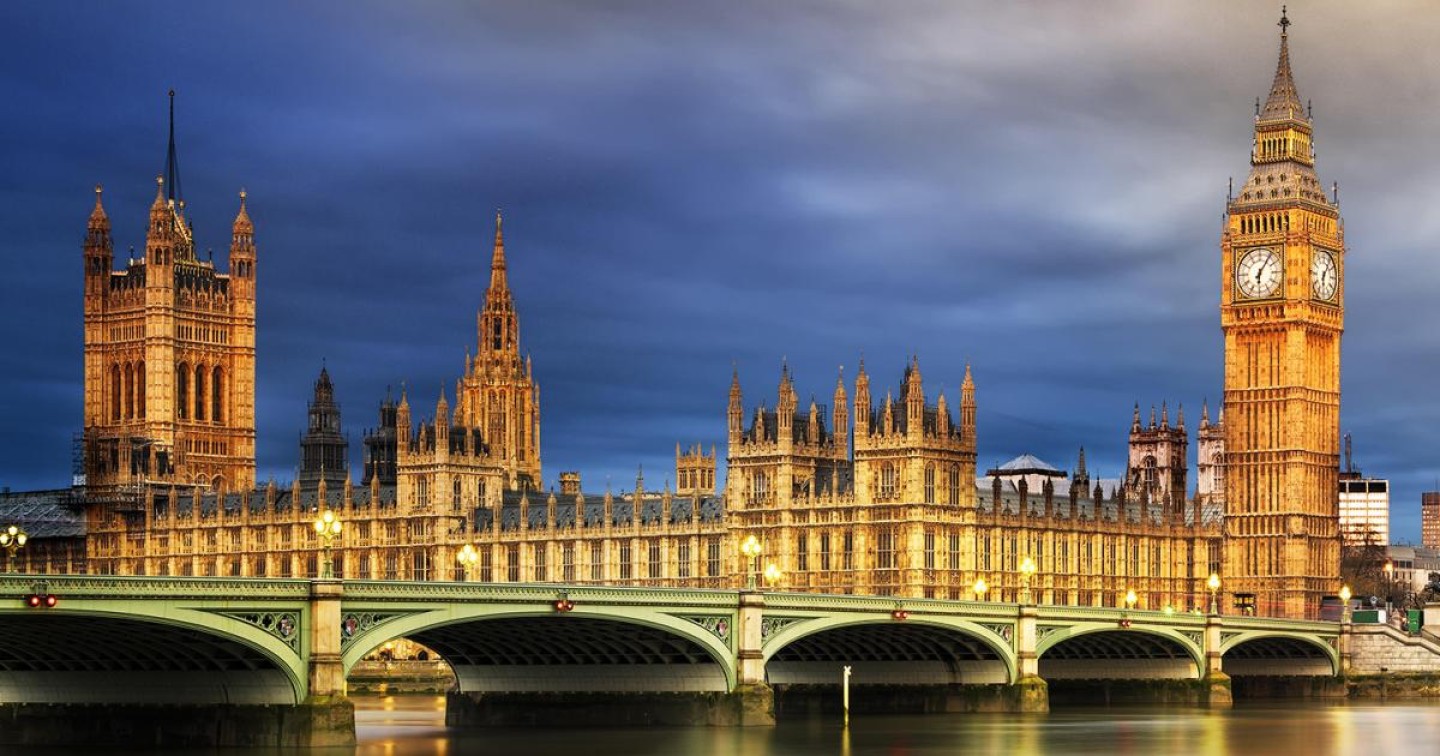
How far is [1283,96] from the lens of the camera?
17750 cm

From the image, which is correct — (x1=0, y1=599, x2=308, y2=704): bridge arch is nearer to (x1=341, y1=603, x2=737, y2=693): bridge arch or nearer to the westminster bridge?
the westminster bridge

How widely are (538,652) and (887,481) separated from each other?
152ft

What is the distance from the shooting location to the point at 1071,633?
404 ft

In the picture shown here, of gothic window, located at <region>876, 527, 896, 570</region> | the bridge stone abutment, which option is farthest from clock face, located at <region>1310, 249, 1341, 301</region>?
the bridge stone abutment

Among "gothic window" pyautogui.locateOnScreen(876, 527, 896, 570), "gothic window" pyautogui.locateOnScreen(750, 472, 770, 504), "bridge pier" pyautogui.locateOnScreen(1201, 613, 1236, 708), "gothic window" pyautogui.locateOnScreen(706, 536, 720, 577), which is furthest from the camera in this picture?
"gothic window" pyautogui.locateOnScreen(706, 536, 720, 577)

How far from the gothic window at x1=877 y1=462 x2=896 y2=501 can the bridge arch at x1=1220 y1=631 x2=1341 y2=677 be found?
2143 cm

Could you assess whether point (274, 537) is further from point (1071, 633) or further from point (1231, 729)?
point (1231, 729)

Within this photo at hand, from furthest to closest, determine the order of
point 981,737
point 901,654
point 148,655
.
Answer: point 901,654, point 981,737, point 148,655

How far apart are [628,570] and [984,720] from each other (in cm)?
5826

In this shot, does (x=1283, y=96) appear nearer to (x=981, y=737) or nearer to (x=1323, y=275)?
(x=1323, y=275)

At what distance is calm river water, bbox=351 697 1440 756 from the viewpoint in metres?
95.7

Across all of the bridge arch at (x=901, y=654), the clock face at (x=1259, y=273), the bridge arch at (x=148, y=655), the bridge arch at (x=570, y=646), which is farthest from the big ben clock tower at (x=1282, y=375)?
the bridge arch at (x=148, y=655)

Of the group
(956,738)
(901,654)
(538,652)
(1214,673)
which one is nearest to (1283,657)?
(1214,673)

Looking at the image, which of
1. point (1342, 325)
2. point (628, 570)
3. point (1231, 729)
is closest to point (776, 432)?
point (628, 570)
